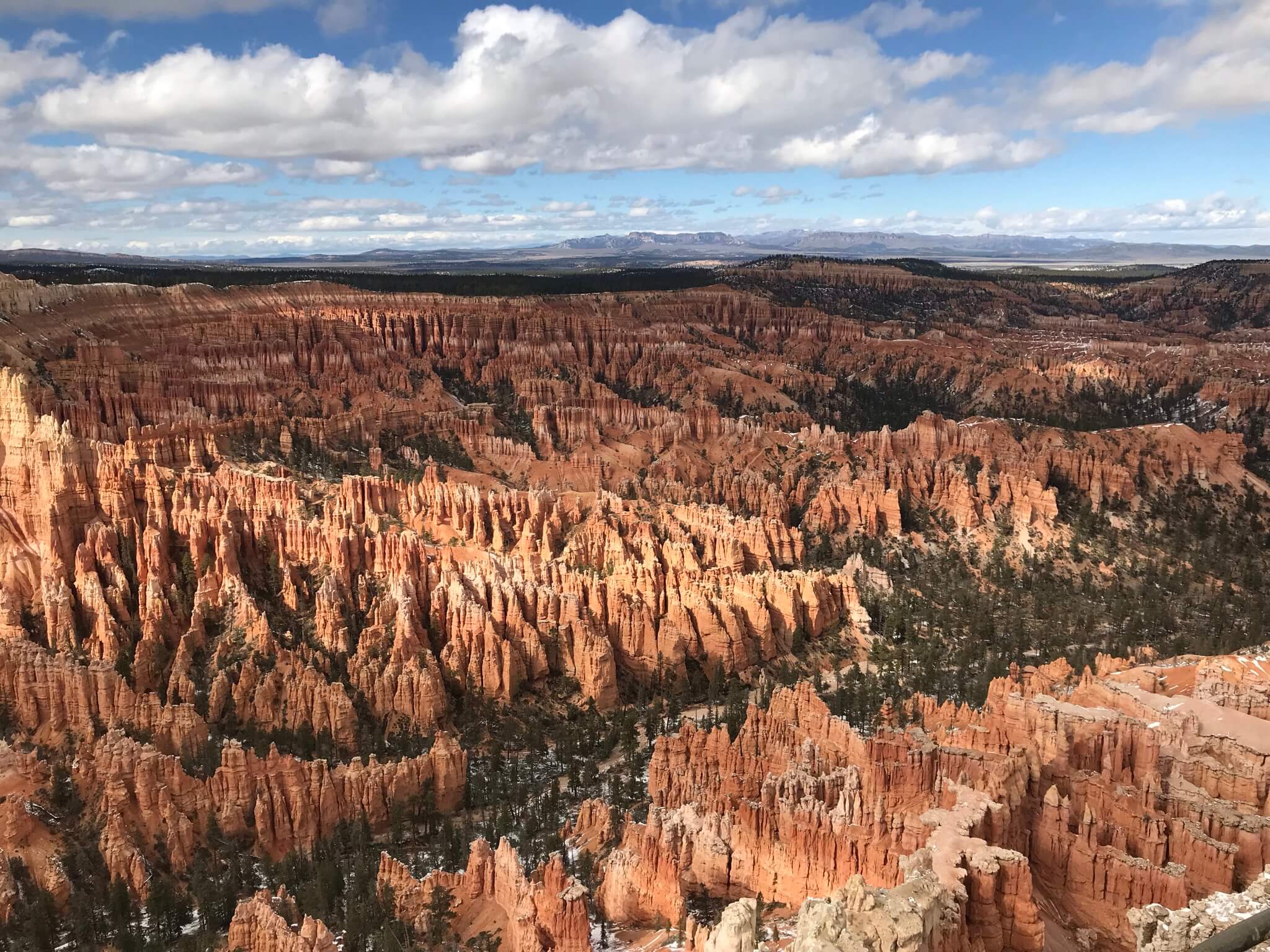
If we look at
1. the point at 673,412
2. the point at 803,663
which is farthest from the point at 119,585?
the point at 673,412

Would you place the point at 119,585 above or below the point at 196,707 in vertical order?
above

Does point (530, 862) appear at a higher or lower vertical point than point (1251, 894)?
lower

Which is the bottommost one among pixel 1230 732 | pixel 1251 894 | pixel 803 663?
pixel 803 663

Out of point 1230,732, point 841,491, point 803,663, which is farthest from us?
point 841,491

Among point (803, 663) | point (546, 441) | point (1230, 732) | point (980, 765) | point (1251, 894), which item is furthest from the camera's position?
point (546, 441)

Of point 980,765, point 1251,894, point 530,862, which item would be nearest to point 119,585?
point 530,862

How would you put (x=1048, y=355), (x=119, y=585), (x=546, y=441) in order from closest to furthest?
1. (x=119, y=585)
2. (x=546, y=441)
3. (x=1048, y=355)

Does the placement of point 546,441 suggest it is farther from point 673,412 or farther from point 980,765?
point 980,765

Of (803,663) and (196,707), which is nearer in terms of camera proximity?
(196,707)

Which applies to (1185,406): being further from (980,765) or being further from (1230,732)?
(980,765)
